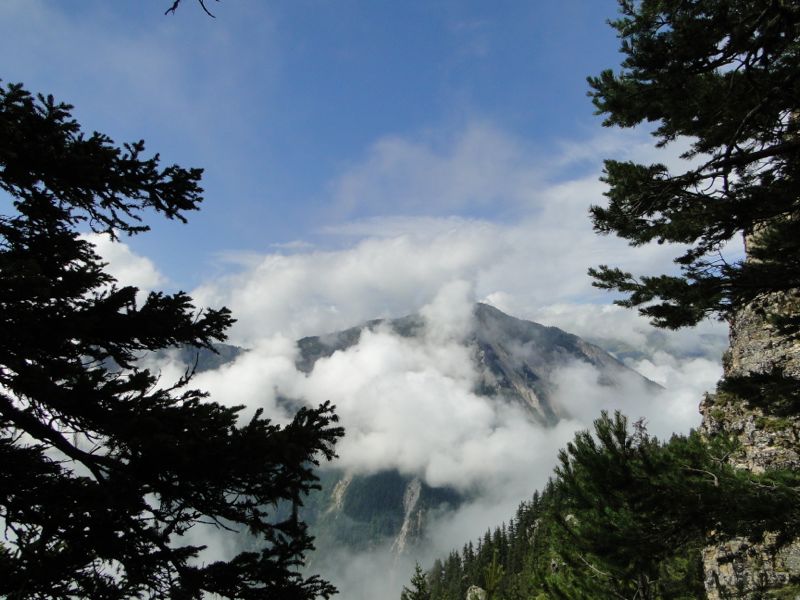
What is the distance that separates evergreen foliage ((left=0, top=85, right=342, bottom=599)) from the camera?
439 cm

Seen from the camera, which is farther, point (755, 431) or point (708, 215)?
point (755, 431)

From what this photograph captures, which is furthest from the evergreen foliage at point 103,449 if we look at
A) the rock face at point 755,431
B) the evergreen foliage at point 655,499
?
the rock face at point 755,431

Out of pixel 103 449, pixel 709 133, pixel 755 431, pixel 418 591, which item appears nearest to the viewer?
pixel 103 449

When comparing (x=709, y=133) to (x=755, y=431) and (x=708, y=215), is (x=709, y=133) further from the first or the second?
(x=755, y=431)

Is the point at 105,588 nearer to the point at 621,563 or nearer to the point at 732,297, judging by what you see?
the point at 621,563

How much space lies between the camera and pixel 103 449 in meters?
4.93

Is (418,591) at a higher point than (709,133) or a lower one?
lower

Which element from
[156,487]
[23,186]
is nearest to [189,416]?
[156,487]

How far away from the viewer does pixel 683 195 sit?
7.95 meters

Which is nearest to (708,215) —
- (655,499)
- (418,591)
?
(655,499)

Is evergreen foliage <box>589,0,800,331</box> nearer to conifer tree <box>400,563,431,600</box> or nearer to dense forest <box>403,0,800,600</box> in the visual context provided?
dense forest <box>403,0,800,600</box>

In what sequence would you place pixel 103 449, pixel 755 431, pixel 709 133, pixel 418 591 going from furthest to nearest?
1. pixel 418 591
2. pixel 755 431
3. pixel 709 133
4. pixel 103 449

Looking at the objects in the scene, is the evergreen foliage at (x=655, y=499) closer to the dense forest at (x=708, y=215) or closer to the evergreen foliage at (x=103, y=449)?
the dense forest at (x=708, y=215)

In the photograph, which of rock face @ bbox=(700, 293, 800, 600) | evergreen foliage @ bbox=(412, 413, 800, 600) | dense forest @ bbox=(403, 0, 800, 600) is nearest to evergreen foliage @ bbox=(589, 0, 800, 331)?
dense forest @ bbox=(403, 0, 800, 600)
